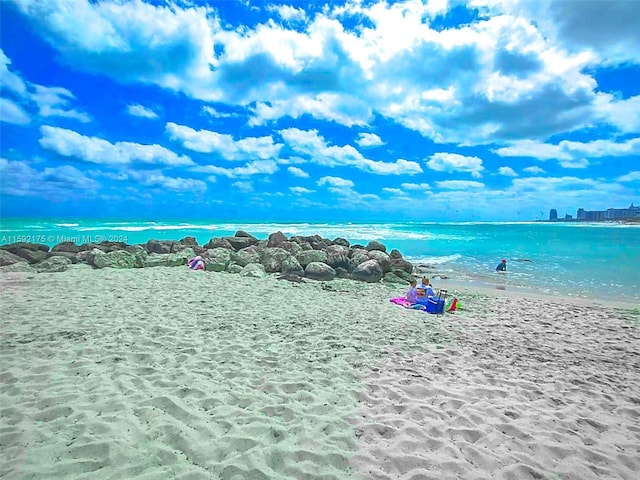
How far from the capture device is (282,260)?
47.3 feet

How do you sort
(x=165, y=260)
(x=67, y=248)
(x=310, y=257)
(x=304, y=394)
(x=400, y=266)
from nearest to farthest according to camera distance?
(x=304, y=394)
(x=165, y=260)
(x=310, y=257)
(x=400, y=266)
(x=67, y=248)

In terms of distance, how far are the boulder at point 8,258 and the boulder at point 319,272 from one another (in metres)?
10.7

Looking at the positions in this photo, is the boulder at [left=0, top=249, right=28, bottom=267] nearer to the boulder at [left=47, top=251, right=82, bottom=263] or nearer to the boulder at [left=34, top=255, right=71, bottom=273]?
the boulder at [left=34, top=255, right=71, bottom=273]

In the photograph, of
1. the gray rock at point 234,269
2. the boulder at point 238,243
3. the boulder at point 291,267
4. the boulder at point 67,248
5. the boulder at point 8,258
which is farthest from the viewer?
the boulder at point 238,243

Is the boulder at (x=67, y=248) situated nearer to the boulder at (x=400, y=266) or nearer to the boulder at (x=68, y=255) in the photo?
the boulder at (x=68, y=255)

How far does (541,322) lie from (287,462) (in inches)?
297

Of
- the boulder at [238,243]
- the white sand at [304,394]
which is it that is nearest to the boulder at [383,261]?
the white sand at [304,394]

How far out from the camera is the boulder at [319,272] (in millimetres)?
13195

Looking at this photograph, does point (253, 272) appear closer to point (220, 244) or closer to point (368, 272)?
point (368, 272)

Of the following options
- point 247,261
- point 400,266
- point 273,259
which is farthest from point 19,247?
point 400,266

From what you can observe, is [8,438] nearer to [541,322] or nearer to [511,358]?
[511,358]

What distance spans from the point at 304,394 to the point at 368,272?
9256 mm

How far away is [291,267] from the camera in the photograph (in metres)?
13.6

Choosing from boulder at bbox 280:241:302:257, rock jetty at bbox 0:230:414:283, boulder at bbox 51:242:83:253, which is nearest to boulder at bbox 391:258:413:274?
rock jetty at bbox 0:230:414:283
